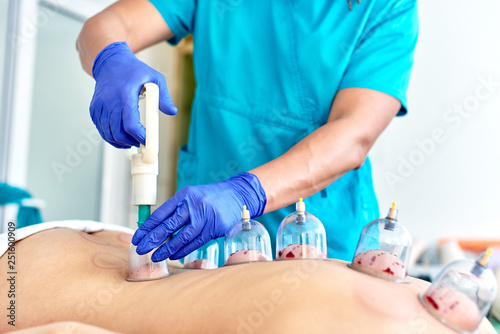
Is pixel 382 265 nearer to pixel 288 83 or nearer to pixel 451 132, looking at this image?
pixel 288 83

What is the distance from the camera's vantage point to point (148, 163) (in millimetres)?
988

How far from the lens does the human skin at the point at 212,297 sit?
64cm

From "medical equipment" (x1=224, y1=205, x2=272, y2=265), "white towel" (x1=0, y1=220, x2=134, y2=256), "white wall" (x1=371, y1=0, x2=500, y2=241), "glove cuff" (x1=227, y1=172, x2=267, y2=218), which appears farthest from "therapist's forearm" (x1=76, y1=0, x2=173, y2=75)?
"white wall" (x1=371, y1=0, x2=500, y2=241)

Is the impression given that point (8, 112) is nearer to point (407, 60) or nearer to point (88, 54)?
point (88, 54)

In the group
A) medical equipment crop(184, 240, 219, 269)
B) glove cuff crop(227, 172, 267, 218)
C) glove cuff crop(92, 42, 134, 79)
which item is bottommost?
medical equipment crop(184, 240, 219, 269)

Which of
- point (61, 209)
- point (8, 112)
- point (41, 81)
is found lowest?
point (61, 209)

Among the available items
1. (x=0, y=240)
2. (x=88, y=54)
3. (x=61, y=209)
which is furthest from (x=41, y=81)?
(x=0, y=240)

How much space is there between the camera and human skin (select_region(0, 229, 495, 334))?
64 centimetres

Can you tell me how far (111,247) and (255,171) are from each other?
43cm

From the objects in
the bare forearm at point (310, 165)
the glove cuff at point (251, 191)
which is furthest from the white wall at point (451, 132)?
the glove cuff at point (251, 191)

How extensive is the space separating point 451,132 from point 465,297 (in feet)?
9.04

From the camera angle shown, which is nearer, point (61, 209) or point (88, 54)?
point (88, 54)

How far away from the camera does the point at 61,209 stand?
9.89ft

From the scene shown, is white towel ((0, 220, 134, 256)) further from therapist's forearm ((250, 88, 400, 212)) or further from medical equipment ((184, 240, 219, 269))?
therapist's forearm ((250, 88, 400, 212))
